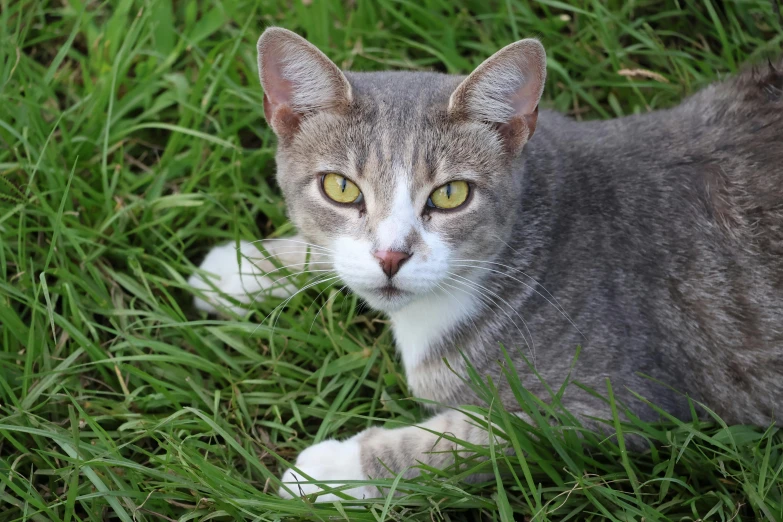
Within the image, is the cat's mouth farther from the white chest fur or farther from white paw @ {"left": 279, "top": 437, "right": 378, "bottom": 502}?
white paw @ {"left": 279, "top": 437, "right": 378, "bottom": 502}

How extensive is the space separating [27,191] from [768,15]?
3670 millimetres

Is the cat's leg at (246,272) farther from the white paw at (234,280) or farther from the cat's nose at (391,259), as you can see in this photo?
the cat's nose at (391,259)

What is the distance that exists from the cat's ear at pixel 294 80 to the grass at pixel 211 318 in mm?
873

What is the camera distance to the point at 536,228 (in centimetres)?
308

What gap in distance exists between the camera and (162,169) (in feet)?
13.1

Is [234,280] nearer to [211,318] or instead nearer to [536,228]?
[211,318]

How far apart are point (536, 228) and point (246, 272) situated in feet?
4.61

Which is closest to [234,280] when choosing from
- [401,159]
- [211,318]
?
[211,318]

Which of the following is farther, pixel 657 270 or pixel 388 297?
pixel 657 270

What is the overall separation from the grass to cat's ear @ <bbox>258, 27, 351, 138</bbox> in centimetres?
87

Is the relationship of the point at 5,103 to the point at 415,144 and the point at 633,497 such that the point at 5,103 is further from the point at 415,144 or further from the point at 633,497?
the point at 633,497

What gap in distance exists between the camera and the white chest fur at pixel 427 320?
3.10 metres

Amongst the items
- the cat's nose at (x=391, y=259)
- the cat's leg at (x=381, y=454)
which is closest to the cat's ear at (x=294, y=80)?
the cat's nose at (x=391, y=259)

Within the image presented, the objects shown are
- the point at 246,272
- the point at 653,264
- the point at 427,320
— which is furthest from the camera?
the point at 246,272
